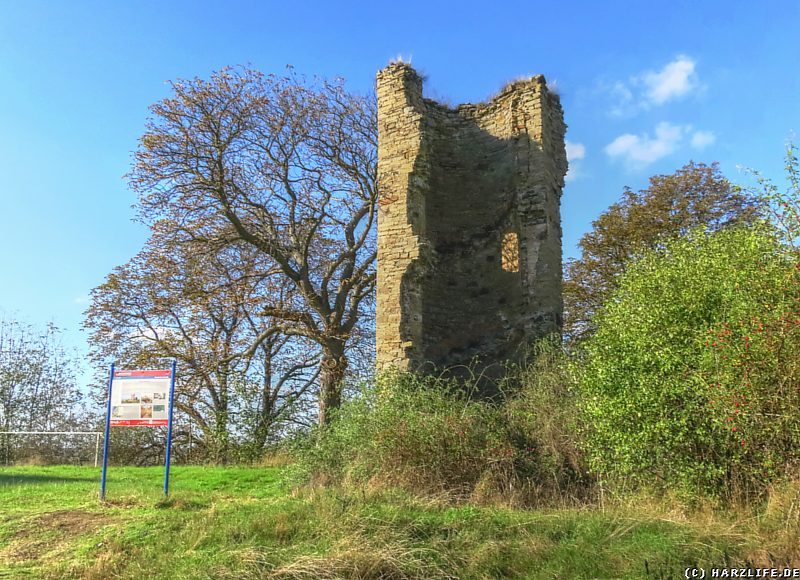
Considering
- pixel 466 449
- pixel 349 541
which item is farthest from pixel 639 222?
pixel 349 541

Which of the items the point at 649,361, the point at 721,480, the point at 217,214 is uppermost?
the point at 217,214

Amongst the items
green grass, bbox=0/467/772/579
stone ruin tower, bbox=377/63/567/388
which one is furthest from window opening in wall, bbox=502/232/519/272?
green grass, bbox=0/467/772/579

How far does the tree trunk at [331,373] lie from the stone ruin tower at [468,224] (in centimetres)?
374

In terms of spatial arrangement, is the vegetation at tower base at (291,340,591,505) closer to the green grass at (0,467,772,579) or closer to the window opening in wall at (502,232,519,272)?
the green grass at (0,467,772,579)

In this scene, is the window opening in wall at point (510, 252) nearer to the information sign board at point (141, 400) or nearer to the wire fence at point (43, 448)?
the information sign board at point (141, 400)

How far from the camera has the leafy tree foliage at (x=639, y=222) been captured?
2119cm

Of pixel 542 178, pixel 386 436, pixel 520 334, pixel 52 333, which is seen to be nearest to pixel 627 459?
pixel 386 436

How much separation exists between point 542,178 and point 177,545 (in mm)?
11673

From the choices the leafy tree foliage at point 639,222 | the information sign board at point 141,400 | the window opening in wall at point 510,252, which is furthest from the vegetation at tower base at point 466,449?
the leafy tree foliage at point 639,222

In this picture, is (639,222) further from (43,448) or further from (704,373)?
(43,448)

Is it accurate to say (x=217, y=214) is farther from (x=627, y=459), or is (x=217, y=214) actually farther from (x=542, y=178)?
(x=627, y=459)

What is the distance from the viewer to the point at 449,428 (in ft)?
31.2

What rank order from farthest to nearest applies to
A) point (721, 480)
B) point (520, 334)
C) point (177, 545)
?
point (520, 334)
point (721, 480)
point (177, 545)

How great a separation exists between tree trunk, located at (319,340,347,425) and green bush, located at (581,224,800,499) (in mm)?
9265
